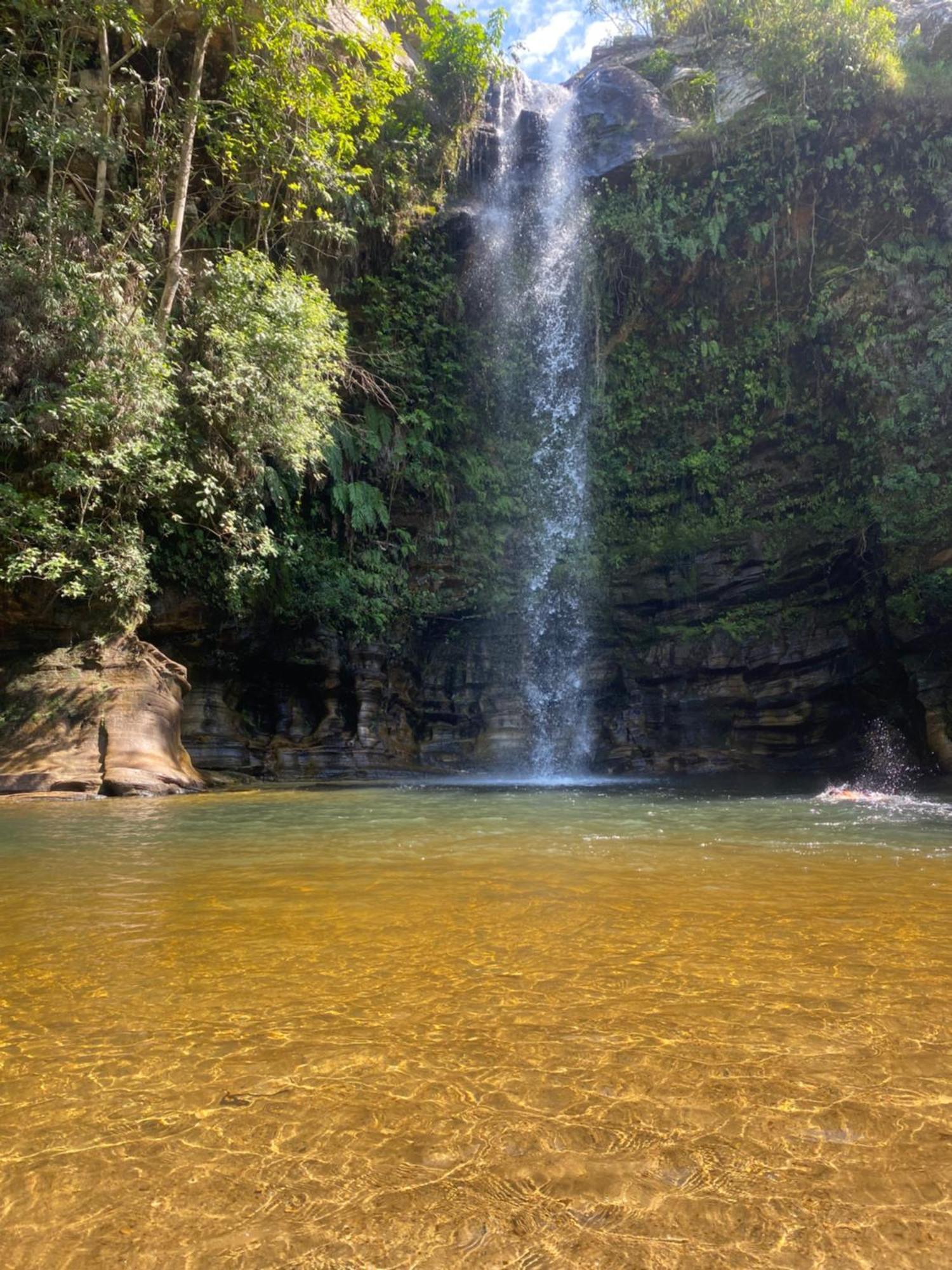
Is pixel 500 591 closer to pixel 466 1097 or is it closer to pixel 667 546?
pixel 667 546

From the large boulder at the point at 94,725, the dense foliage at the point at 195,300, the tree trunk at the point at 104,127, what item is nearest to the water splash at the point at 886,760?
the dense foliage at the point at 195,300

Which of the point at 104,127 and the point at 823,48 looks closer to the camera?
the point at 104,127

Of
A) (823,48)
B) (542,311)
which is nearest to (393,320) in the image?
(542,311)

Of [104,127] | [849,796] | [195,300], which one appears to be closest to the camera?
[849,796]

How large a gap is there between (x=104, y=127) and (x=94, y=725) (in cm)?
1062

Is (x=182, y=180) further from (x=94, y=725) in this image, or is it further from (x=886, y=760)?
(x=886, y=760)

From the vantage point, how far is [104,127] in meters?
13.4

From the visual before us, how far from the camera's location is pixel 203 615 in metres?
15.6

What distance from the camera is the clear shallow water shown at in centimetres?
130

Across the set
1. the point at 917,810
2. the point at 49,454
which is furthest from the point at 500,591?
the point at 917,810

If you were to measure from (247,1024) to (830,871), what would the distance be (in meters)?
3.72

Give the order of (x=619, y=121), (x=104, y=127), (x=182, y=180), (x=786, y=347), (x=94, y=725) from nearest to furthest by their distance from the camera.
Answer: (x=94, y=725) → (x=104, y=127) → (x=182, y=180) → (x=786, y=347) → (x=619, y=121)

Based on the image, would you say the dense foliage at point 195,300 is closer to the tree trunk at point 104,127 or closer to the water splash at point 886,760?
the tree trunk at point 104,127

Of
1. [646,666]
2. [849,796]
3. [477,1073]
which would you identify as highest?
[646,666]
